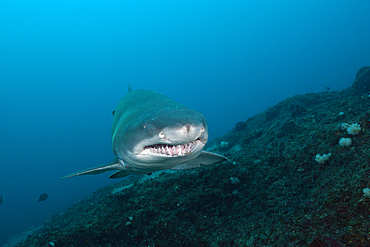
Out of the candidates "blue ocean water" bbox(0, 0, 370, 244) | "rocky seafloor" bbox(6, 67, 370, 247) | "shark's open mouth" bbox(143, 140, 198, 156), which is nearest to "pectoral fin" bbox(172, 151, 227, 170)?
"rocky seafloor" bbox(6, 67, 370, 247)

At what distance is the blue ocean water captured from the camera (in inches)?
4845

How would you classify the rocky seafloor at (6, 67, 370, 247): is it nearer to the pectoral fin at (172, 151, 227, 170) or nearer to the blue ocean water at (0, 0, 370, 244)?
the pectoral fin at (172, 151, 227, 170)

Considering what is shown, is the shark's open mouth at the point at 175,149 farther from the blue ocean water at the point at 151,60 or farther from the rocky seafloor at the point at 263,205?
the blue ocean water at the point at 151,60

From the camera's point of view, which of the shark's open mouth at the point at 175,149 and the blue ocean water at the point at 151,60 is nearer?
the shark's open mouth at the point at 175,149

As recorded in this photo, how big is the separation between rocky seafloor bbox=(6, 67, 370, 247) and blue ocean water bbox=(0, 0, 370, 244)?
100827 millimetres

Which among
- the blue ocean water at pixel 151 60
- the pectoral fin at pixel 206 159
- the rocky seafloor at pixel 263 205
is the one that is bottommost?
the rocky seafloor at pixel 263 205

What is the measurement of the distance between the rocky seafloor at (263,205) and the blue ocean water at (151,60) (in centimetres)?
10083

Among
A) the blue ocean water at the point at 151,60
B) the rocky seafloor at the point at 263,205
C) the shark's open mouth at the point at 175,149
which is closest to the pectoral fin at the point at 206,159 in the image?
the rocky seafloor at the point at 263,205

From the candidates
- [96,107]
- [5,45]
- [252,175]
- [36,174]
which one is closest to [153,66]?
[96,107]

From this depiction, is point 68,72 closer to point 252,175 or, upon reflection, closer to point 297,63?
point 252,175

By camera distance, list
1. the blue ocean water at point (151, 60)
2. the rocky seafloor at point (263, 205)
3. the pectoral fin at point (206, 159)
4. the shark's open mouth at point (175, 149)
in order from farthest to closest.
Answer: the blue ocean water at point (151, 60) → the pectoral fin at point (206, 159) → the shark's open mouth at point (175, 149) → the rocky seafloor at point (263, 205)

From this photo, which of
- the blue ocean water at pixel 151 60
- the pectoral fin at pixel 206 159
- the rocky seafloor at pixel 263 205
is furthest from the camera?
the blue ocean water at pixel 151 60

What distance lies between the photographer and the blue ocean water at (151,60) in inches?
4845

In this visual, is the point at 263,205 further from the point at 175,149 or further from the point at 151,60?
the point at 151,60
